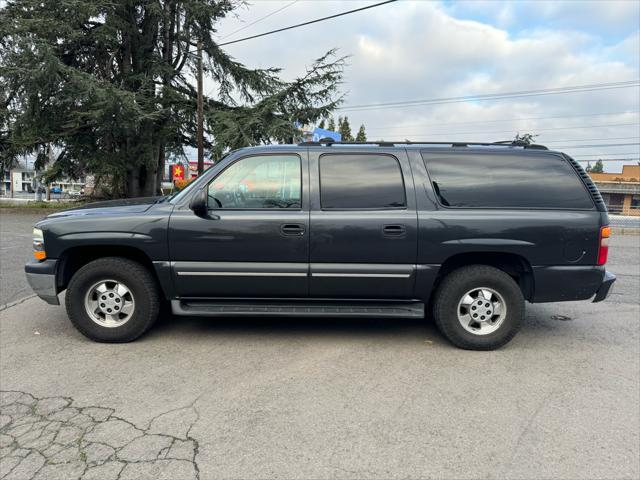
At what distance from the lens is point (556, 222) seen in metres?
4.02

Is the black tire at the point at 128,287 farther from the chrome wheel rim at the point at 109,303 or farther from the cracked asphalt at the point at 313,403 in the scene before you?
the cracked asphalt at the point at 313,403

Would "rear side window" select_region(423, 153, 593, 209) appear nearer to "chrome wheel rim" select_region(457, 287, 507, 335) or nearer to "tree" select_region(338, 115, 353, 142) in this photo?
"chrome wheel rim" select_region(457, 287, 507, 335)

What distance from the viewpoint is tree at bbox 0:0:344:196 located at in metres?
18.4

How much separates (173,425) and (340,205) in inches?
90.2

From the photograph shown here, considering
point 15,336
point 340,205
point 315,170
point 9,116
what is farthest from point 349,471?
point 9,116

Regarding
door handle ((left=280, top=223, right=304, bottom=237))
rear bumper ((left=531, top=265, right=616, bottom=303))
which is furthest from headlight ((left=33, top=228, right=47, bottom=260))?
rear bumper ((left=531, top=265, right=616, bottom=303))

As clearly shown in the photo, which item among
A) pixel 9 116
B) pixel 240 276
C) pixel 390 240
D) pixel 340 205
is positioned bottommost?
pixel 240 276

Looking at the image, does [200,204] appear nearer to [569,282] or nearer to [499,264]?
[499,264]

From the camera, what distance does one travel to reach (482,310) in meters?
4.13

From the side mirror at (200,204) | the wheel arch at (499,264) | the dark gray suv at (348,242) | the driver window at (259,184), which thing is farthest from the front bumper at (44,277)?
the wheel arch at (499,264)

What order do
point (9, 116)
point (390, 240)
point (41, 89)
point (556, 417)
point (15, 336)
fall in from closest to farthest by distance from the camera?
point (556, 417)
point (390, 240)
point (15, 336)
point (41, 89)
point (9, 116)

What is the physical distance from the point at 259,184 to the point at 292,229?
57cm

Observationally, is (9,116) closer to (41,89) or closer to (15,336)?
(41,89)

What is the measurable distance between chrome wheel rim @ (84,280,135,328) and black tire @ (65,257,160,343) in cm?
3
